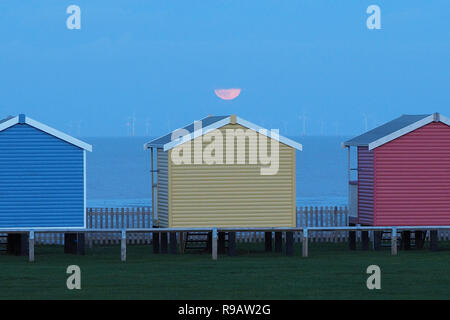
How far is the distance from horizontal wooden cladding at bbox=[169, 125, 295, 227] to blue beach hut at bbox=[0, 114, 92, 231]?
2.71 meters

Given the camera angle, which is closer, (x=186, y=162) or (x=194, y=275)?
(x=194, y=275)

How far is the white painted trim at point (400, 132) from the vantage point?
30672 mm

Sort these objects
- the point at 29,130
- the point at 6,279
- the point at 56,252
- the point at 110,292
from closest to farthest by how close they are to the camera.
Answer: the point at 110,292
the point at 6,279
the point at 29,130
the point at 56,252

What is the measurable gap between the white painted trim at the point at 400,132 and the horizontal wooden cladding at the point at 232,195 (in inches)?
99.0

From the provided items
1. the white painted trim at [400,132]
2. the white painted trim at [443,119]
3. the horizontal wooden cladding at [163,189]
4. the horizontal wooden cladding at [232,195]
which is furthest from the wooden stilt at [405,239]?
the horizontal wooden cladding at [163,189]

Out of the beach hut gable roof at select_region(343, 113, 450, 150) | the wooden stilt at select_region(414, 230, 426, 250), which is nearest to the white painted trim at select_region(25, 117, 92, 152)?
the beach hut gable roof at select_region(343, 113, 450, 150)

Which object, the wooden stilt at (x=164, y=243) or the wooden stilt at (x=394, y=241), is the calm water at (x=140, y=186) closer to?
the wooden stilt at (x=164, y=243)

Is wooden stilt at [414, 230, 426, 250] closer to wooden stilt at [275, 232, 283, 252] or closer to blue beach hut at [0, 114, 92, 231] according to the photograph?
wooden stilt at [275, 232, 283, 252]

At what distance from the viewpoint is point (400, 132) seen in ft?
101

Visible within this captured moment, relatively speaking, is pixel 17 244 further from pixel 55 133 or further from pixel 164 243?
pixel 164 243

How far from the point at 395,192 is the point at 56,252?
10.7 meters

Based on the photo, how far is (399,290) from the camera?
2191 centimetres
